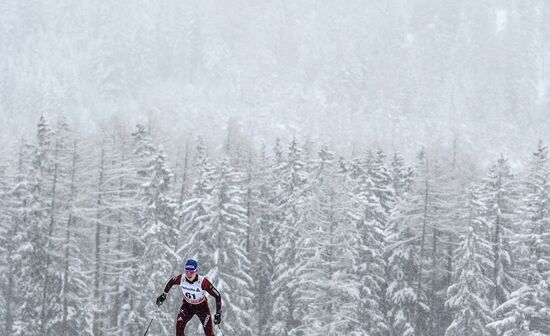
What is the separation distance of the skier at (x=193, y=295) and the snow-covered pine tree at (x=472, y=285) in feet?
71.1

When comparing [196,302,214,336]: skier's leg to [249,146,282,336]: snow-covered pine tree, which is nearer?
[196,302,214,336]: skier's leg

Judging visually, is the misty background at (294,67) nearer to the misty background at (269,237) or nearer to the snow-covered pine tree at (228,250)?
the misty background at (269,237)

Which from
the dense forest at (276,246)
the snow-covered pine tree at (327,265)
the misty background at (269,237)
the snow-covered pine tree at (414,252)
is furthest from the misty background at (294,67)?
the snow-covered pine tree at (327,265)

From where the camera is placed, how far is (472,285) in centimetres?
3095

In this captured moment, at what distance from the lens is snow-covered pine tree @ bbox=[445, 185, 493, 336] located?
30688mm

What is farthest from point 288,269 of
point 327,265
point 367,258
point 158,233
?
point 158,233

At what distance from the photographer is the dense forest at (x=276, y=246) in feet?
96.9

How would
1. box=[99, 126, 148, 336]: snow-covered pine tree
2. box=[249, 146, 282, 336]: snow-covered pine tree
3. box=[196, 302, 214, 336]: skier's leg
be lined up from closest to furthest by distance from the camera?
1. box=[196, 302, 214, 336]: skier's leg
2. box=[99, 126, 148, 336]: snow-covered pine tree
3. box=[249, 146, 282, 336]: snow-covered pine tree

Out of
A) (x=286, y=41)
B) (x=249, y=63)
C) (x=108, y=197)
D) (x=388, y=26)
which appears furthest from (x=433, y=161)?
(x=388, y=26)

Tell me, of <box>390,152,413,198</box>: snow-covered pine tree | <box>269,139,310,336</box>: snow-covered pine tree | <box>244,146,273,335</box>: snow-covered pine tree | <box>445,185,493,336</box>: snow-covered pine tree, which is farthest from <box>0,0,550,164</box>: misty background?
<box>445,185,493,336</box>: snow-covered pine tree

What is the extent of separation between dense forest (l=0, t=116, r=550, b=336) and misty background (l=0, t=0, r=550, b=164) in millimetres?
81905

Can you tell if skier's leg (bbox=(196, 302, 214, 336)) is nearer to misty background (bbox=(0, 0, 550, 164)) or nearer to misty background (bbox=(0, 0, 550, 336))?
misty background (bbox=(0, 0, 550, 336))

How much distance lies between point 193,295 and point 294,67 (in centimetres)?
14856

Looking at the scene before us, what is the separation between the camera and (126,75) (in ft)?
492
